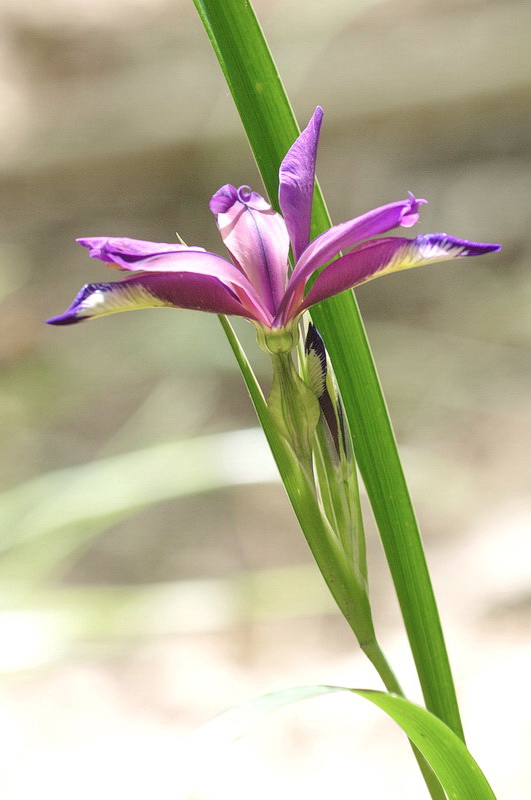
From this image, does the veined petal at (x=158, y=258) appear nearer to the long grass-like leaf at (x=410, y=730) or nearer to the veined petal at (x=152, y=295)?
the veined petal at (x=152, y=295)

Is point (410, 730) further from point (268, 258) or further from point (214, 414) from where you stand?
point (214, 414)

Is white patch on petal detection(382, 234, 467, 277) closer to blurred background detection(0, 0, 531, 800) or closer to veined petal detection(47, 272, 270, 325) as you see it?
veined petal detection(47, 272, 270, 325)

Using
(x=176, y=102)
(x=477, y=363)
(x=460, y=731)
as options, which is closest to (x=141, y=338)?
(x=176, y=102)

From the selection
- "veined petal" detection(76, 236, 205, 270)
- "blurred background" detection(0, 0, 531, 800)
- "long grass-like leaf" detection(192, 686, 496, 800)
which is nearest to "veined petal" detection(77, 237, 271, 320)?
"veined petal" detection(76, 236, 205, 270)

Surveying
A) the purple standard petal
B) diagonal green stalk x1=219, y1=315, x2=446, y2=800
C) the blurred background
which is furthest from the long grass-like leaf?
the blurred background

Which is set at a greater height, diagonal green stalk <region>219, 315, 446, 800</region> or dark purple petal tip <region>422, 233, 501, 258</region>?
dark purple petal tip <region>422, 233, 501, 258</region>

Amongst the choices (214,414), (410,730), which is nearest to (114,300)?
(410,730)

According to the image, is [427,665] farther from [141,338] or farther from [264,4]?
[264,4]

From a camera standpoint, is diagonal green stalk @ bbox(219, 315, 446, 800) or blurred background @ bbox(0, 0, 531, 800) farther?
blurred background @ bbox(0, 0, 531, 800)

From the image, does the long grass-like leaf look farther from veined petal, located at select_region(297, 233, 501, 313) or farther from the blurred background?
the blurred background
